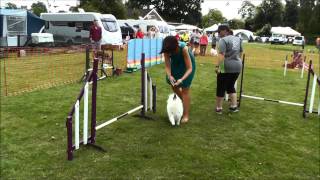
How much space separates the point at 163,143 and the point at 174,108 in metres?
0.87

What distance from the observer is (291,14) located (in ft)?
311

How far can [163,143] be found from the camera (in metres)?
6.20

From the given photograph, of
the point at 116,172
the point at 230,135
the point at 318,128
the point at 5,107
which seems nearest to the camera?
the point at 116,172

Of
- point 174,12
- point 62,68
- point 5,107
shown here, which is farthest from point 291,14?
point 5,107

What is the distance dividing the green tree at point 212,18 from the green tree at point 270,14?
8.18 m

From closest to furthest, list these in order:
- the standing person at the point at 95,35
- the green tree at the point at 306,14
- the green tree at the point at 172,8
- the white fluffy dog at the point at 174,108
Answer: the white fluffy dog at the point at 174,108 → the standing person at the point at 95,35 → the green tree at the point at 306,14 → the green tree at the point at 172,8

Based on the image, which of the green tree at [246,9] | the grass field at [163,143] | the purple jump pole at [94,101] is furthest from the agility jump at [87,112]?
the green tree at [246,9]

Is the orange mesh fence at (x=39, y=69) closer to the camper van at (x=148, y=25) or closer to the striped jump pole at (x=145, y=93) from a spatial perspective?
the striped jump pole at (x=145, y=93)

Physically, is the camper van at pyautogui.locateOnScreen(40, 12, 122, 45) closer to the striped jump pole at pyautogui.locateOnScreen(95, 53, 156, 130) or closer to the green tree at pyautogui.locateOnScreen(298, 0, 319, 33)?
the striped jump pole at pyautogui.locateOnScreen(95, 53, 156, 130)

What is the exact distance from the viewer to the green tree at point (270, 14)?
92.9m

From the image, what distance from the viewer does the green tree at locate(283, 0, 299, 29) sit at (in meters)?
94.2

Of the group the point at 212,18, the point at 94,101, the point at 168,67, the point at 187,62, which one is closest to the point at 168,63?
the point at 168,67

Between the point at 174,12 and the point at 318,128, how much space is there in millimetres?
81544

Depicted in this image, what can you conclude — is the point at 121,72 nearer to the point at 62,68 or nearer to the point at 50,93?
the point at 62,68
